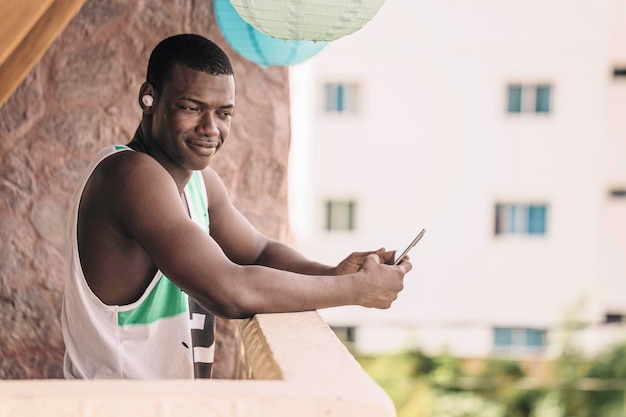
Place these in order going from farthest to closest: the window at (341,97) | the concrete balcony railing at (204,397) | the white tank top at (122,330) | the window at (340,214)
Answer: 1. the window at (341,97)
2. the window at (340,214)
3. the white tank top at (122,330)
4. the concrete balcony railing at (204,397)

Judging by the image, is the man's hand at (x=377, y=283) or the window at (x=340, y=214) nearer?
the man's hand at (x=377, y=283)

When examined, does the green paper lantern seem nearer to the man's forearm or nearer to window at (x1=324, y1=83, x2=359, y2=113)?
the man's forearm

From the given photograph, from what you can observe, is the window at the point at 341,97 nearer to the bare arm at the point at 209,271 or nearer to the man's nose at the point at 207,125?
the man's nose at the point at 207,125

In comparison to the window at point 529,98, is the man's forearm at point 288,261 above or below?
below

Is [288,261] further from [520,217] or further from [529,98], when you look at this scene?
[529,98]

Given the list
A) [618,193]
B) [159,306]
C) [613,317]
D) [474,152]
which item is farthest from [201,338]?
[613,317]

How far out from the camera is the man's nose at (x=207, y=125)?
86.8 inches

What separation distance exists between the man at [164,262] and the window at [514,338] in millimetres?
13152

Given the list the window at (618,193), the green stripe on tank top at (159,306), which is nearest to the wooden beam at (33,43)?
the green stripe on tank top at (159,306)

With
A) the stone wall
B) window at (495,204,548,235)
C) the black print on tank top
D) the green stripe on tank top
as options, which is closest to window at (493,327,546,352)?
window at (495,204,548,235)

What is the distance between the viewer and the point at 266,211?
3.69 meters

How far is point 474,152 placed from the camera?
14.5 meters

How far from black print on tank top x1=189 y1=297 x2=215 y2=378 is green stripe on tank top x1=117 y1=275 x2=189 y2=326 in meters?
0.17

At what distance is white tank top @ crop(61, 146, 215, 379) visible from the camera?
2.13m
